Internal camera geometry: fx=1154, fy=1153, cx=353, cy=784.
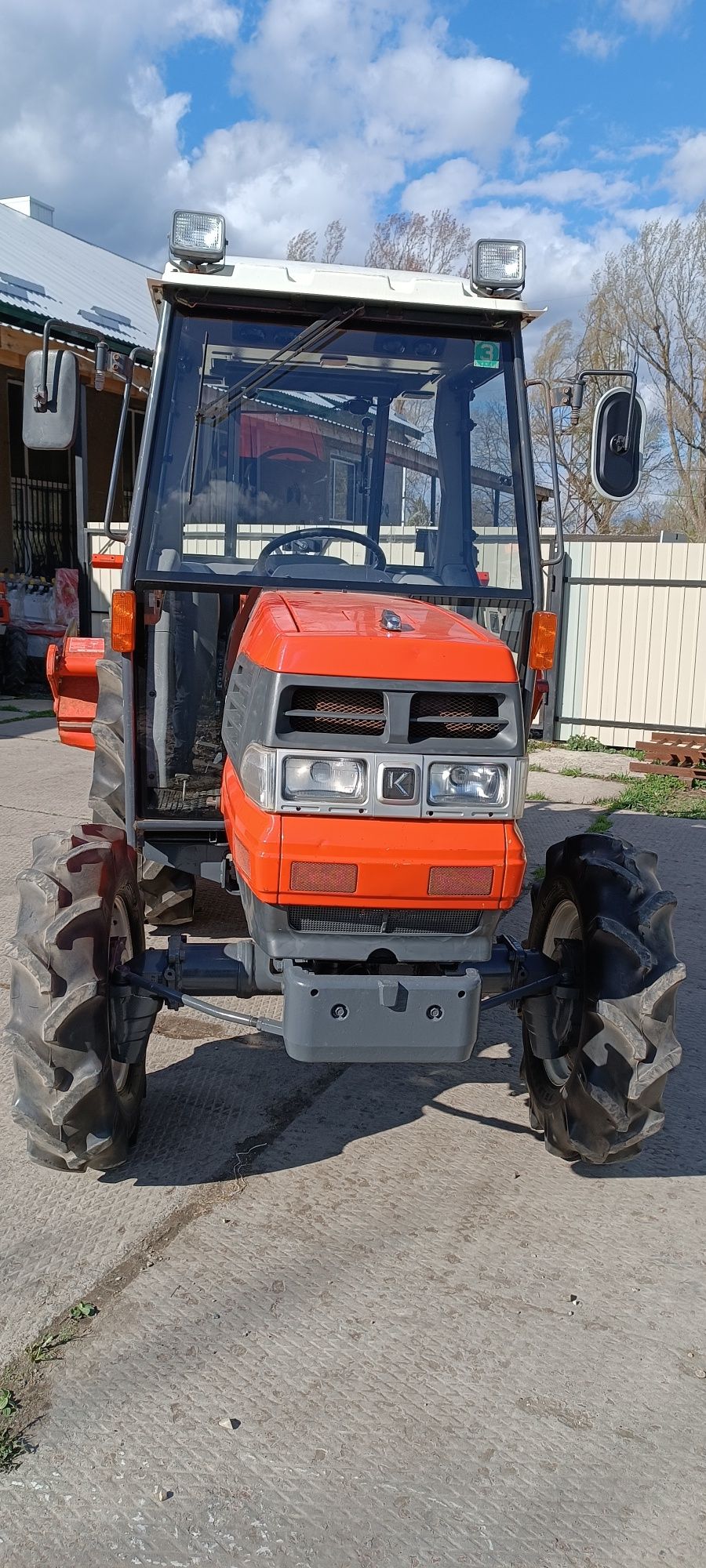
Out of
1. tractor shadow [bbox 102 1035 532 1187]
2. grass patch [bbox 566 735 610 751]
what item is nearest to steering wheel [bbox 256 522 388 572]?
tractor shadow [bbox 102 1035 532 1187]

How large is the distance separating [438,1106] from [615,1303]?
1072 mm

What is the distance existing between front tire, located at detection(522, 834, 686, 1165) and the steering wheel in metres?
1.17

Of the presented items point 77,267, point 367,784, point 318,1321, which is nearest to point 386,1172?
point 318,1321

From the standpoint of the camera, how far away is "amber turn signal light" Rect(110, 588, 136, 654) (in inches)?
144

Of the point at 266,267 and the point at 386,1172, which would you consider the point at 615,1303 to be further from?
the point at 266,267

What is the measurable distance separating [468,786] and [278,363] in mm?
1669

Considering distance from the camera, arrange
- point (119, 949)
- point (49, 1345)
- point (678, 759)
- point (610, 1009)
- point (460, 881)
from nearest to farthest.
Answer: point (49, 1345) < point (460, 881) < point (610, 1009) < point (119, 949) < point (678, 759)

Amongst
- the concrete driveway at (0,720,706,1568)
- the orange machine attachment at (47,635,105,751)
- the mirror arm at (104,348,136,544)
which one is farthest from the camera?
the orange machine attachment at (47,635,105,751)

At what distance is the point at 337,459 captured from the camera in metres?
3.97

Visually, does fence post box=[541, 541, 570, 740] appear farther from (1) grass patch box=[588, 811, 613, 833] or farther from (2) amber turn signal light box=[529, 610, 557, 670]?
(2) amber turn signal light box=[529, 610, 557, 670]

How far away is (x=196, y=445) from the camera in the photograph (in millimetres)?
3635

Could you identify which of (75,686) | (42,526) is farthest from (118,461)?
(42,526)

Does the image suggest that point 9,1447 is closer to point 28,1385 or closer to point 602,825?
point 28,1385

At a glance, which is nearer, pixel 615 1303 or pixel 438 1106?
pixel 615 1303
